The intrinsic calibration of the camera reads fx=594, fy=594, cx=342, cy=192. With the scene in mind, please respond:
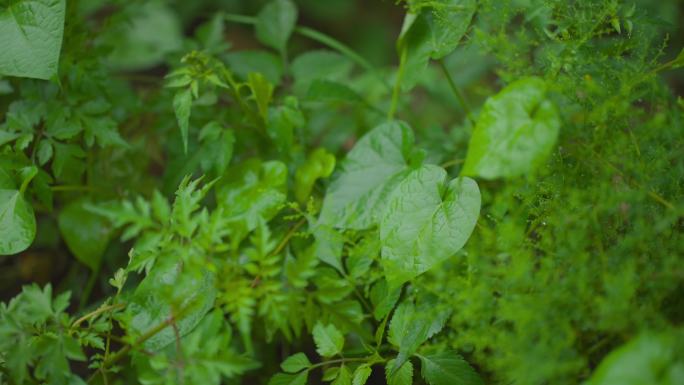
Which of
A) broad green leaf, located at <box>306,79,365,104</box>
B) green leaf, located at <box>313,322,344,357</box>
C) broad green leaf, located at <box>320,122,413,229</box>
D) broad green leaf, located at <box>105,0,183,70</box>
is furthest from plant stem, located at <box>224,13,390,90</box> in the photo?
green leaf, located at <box>313,322,344,357</box>

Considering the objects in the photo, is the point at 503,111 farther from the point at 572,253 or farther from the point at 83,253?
the point at 83,253

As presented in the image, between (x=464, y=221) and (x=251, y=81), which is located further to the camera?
(x=251, y=81)

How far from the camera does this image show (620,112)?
33.5 inches

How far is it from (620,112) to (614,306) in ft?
1.00

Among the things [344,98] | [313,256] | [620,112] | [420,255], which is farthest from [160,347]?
[620,112]

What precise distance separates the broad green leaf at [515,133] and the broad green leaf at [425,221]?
9 cm

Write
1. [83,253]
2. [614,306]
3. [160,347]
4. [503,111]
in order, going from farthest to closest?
[83,253] → [160,347] → [503,111] → [614,306]

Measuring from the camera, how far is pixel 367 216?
1025mm

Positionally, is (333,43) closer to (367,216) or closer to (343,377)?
(367,216)

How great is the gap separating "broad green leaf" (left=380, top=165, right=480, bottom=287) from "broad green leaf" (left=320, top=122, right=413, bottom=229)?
92 mm

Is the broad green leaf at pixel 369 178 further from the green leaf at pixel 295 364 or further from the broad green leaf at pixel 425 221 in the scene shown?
the green leaf at pixel 295 364

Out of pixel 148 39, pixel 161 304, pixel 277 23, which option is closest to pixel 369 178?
pixel 161 304

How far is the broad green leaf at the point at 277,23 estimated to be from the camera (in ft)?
4.66

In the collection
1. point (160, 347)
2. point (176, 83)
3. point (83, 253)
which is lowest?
point (83, 253)
